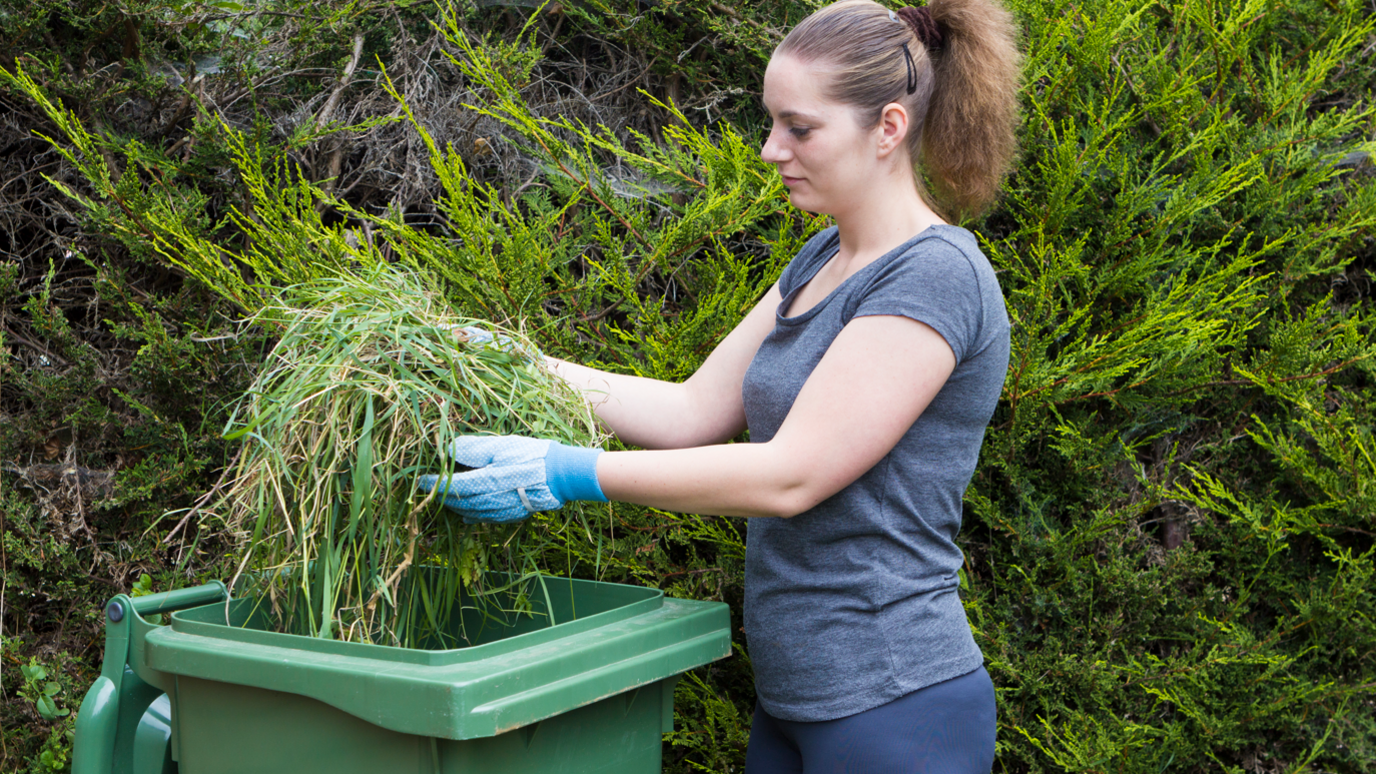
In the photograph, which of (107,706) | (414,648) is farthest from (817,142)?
(107,706)

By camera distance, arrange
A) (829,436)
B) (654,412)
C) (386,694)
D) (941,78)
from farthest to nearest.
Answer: (654,412) → (941,78) → (829,436) → (386,694)

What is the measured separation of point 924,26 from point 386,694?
4.19 feet

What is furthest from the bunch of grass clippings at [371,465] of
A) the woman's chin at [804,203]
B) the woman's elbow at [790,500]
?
the woman's chin at [804,203]

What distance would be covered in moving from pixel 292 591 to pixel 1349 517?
243cm

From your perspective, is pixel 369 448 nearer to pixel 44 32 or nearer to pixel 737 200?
pixel 737 200

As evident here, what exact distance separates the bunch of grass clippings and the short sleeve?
526 mm

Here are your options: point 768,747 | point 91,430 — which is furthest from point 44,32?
point 768,747

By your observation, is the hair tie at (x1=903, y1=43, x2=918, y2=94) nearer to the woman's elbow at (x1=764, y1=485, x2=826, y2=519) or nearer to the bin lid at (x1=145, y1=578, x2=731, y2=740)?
the woman's elbow at (x1=764, y1=485, x2=826, y2=519)

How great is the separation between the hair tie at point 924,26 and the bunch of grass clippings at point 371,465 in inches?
32.7

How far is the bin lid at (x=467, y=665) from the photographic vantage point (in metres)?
1.08

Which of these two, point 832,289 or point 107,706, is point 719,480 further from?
point 107,706

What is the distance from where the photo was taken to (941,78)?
1.57 m

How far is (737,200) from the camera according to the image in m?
2.16

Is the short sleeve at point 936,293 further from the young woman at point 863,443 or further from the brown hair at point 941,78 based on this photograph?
the brown hair at point 941,78
